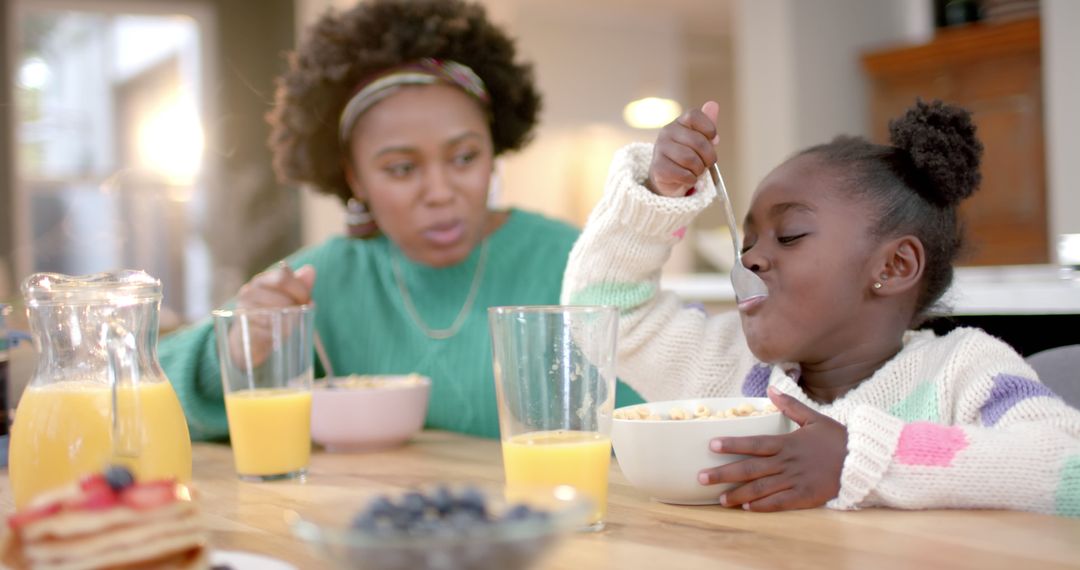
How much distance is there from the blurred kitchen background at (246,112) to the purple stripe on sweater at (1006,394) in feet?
10.0

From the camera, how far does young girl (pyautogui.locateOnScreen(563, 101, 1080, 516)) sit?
0.88 metres

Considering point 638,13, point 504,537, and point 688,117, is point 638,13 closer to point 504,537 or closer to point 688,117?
point 688,117

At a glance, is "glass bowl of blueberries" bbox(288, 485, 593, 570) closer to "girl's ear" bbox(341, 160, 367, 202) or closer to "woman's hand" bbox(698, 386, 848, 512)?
"woman's hand" bbox(698, 386, 848, 512)

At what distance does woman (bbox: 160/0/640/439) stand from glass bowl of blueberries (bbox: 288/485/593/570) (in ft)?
3.37

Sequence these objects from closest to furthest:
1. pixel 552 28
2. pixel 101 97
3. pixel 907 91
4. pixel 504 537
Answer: pixel 504 537
pixel 907 91
pixel 101 97
pixel 552 28

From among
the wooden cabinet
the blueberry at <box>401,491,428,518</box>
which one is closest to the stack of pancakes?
the blueberry at <box>401,491,428,518</box>

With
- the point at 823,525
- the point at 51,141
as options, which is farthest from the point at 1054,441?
the point at 51,141

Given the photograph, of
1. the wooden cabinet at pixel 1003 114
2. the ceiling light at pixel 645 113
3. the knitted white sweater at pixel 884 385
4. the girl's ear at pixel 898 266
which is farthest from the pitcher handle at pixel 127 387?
the ceiling light at pixel 645 113

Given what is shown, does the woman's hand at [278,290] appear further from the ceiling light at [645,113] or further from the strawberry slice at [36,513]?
the ceiling light at [645,113]

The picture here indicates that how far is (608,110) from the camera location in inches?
298

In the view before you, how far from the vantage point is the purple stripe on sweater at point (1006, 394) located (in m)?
0.98

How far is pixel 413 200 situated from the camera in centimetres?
171

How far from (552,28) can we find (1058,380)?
649 cm

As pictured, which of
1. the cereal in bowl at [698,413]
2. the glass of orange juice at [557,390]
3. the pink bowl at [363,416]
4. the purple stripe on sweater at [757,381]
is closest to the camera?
the glass of orange juice at [557,390]
